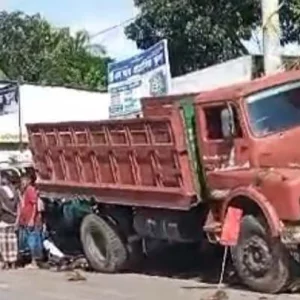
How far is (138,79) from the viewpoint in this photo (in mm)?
21016

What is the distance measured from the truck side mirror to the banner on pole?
6091 mm

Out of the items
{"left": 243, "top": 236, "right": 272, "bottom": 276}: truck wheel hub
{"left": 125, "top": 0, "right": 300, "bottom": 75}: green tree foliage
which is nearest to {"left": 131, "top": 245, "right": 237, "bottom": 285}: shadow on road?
{"left": 243, "top": 236, "right": 272, "bottom": 276}: truck wheel hub

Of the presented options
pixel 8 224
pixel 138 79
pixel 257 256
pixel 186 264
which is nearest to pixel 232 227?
pixel 257 256

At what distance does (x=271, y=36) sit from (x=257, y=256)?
13.5 feet

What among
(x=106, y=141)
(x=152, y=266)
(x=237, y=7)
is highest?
(x=237, y=7)

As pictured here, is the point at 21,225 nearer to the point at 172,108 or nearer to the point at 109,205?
the point at 109,205

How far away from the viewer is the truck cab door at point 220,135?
1277cm

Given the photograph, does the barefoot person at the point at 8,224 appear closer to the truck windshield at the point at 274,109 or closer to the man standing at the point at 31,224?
the man standing at the point at 31,224

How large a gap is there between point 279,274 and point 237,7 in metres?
13.9

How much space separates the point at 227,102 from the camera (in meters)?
12.9

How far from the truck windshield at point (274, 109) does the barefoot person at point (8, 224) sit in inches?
244

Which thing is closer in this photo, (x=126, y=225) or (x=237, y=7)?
(x=126, y=225)

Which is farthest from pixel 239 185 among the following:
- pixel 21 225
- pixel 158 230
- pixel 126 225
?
pixel 21 225

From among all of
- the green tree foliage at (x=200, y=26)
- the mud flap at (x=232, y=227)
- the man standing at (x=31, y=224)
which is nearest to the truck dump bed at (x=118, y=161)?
the man standing at (x=31, y=224)
